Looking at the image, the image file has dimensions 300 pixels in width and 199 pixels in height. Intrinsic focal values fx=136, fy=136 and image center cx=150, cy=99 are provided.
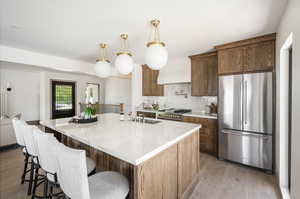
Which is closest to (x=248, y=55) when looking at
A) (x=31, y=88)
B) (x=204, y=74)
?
(x=204, y=74)

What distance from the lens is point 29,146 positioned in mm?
1739

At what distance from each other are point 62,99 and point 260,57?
6.73 m

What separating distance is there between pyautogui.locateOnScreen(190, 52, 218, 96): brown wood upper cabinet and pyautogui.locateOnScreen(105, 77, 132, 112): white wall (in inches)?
161

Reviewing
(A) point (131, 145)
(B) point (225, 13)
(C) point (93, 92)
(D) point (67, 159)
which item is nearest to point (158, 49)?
(B) point (225, 13)

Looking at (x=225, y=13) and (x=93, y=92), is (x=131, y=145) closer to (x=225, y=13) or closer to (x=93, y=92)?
(x=225, y=13)

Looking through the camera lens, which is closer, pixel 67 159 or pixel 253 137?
pixel 67 159

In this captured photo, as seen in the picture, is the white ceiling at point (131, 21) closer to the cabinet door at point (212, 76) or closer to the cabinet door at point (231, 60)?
the cabinet door at point (231, 60)

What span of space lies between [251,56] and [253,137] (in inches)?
60.5

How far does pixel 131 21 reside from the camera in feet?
6.62

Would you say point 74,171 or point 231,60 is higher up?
point 231,60

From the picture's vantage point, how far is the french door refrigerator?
2.44 meters

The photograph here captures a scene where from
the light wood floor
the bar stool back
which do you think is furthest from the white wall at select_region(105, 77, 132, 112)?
the bar stool back

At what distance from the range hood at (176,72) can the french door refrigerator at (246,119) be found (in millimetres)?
1048

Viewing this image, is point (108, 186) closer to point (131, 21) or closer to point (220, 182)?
point (220, 182)
